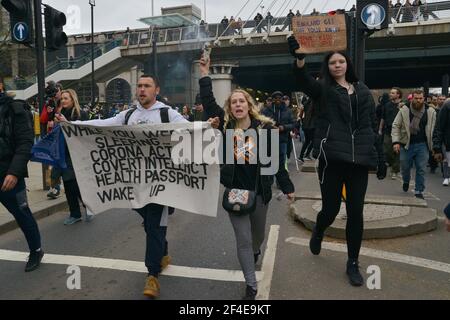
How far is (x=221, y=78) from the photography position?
32.8 m

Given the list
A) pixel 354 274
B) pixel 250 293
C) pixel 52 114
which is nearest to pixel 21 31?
pixel 52 114

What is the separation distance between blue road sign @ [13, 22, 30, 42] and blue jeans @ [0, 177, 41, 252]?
424cm

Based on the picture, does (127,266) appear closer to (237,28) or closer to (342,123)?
(342,123)

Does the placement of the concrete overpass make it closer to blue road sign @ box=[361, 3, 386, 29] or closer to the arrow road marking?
the arrow road marking

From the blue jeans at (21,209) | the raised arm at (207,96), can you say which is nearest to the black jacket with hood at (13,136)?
the blue jeans at (21,209)

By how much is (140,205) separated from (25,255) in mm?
1834

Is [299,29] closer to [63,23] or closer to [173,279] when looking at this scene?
[173,279]

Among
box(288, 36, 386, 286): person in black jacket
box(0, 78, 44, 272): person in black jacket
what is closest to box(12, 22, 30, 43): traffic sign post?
box(0, 78, 44, 272): person in black jacket

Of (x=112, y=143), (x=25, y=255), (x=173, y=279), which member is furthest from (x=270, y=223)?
(x=25, y=255)

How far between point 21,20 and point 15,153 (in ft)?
14.1

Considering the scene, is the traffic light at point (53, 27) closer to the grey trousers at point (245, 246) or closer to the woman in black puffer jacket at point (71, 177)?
the woman in black puffer jacket at point (71, 177)

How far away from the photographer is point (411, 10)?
27.3 metres

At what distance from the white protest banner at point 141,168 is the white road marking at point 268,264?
2.58 feet

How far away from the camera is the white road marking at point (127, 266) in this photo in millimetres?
4156
